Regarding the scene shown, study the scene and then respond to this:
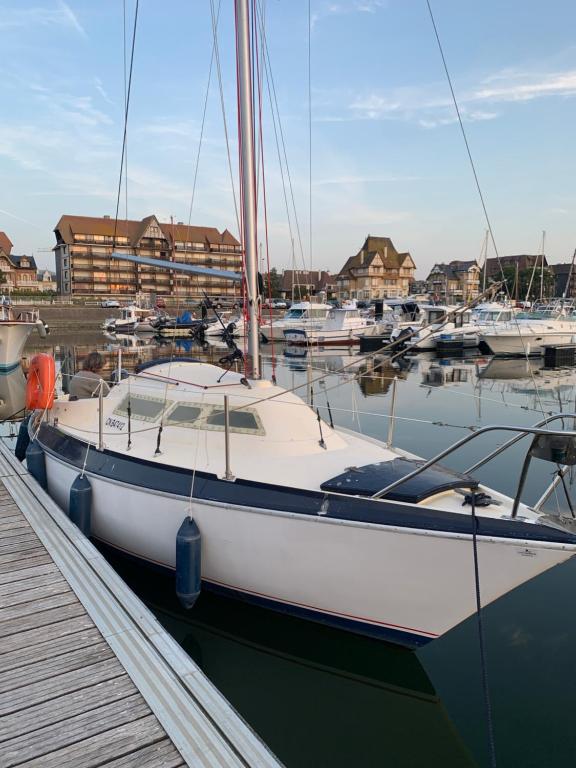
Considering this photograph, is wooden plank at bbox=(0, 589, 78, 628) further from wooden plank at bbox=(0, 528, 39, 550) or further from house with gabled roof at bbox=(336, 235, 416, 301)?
house with gabled roof at bbox=(336, 235, 416, 301)

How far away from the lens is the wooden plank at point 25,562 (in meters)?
5.12

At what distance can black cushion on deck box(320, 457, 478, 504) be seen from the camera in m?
4.57

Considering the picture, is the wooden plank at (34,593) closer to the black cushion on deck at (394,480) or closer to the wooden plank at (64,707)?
the wooden plank at (64,707)

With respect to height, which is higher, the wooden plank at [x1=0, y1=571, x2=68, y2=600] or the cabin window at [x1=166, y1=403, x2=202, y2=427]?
the cabin window at [x1=166, y1=403, x2=202, y2=427]

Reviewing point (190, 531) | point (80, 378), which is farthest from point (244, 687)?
point (80, 378)

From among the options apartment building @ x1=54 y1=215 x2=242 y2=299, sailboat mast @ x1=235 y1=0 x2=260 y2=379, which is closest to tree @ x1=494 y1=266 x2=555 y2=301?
apartment building @ x1=54 y1=215 x2=242 y2=299

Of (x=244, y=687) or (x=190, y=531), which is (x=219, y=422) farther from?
(x=244, y=687)

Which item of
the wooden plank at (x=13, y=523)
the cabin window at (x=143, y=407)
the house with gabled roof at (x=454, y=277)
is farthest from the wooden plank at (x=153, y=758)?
the house with gabled roof at (x=454, y=277)

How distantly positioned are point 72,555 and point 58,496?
2433 mm

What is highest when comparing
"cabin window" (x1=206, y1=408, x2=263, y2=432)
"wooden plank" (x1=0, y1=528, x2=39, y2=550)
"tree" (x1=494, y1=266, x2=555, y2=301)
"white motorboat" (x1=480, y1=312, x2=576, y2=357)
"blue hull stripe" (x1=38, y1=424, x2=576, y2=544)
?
"tree" (x1=494, y1=266, x2=555, y2=301)

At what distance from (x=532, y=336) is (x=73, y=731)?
3288 cm

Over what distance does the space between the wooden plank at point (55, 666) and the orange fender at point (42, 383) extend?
5174 mm

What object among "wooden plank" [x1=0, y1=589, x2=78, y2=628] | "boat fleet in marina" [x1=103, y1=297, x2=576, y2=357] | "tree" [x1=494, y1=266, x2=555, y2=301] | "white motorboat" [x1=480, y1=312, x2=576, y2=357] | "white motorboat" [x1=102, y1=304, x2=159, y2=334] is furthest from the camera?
"tree" [x1=494, y1=266, x2=555, y2=301]

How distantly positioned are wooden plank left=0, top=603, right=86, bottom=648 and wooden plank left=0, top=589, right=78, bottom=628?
0.17 feet
